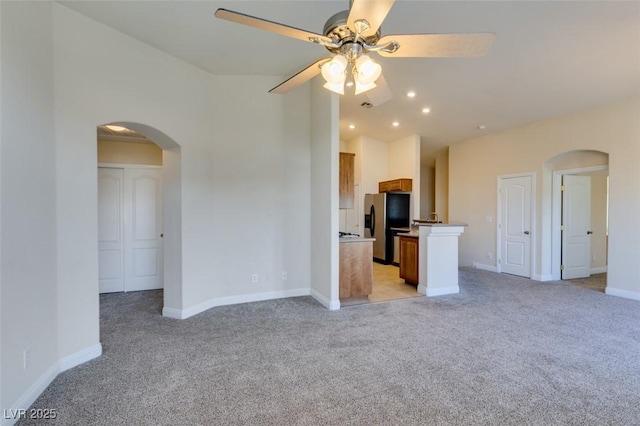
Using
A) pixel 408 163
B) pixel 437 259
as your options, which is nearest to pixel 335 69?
pixel 437 259

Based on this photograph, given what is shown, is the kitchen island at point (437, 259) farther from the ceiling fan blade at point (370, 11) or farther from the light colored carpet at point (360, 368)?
the ceiling fan blade at point (370, 11)

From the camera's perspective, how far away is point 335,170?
12.7 ft

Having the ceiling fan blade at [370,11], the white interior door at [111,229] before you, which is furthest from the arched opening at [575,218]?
the white interior door at [111,229]

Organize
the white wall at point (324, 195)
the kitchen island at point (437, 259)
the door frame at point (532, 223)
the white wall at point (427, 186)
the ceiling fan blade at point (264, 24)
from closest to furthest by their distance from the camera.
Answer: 1. the ceiling fan blade at point (264, 24)
2. the white wall at point (324, 195)
3. the kitchen island at point (437, 259)
4. the door frame at point (532, 223)
5. the white wall at point (427, 186)

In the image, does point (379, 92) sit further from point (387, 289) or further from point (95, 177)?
point (387, 289)

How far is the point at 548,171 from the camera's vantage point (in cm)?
557

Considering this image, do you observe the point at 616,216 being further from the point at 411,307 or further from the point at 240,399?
the point at 240,399

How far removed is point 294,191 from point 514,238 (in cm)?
474

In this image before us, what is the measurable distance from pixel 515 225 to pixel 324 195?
4.44 m

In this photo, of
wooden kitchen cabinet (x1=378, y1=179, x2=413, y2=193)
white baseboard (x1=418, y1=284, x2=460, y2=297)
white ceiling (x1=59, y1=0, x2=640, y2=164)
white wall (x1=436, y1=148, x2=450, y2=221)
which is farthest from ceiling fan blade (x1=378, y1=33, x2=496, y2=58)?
white wall (x1=436, y1=148, x2=450, y2=221)

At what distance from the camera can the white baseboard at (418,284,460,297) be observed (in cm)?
462

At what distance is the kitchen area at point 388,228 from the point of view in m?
4.19

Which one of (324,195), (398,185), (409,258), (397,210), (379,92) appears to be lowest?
(409,258)

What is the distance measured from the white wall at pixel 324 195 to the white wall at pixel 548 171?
4241mm
